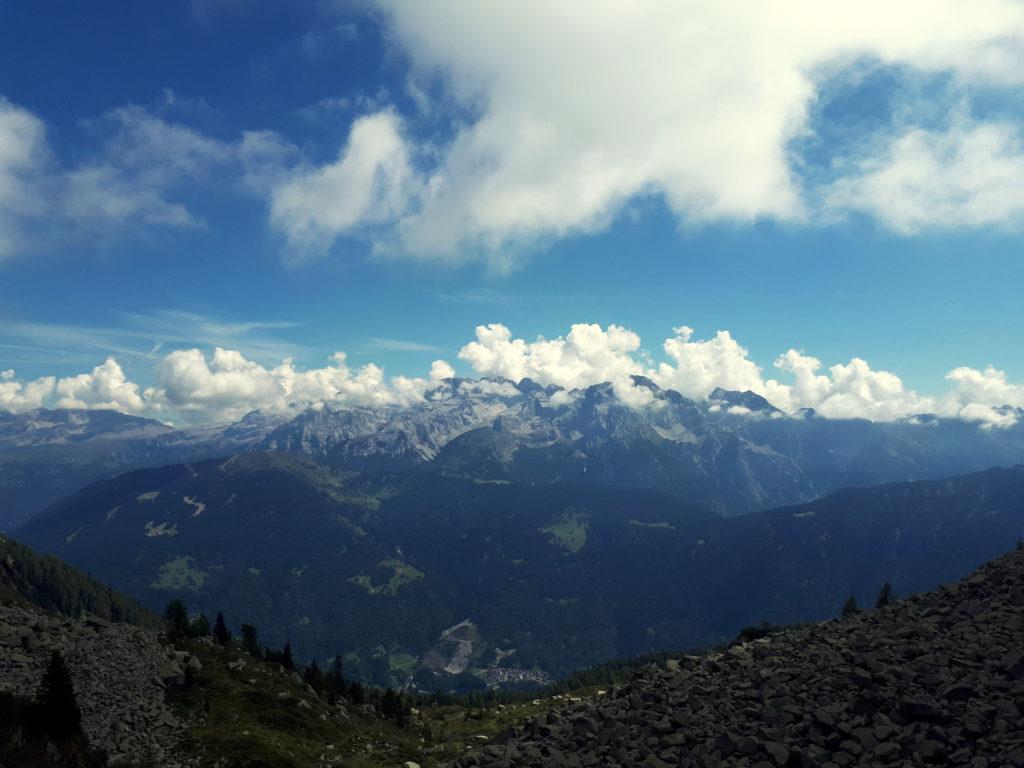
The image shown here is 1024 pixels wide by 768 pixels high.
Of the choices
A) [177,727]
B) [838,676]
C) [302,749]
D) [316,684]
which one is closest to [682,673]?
[838,676]

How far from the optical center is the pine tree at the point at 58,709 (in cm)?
4025

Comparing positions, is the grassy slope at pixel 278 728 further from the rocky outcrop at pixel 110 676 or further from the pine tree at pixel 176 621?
the pine tree at pixel 176 621

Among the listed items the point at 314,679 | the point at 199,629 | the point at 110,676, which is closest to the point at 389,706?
the point at 314,679

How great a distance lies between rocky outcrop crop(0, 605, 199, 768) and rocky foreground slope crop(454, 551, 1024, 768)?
29491 mm

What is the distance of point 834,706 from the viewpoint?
3291cm

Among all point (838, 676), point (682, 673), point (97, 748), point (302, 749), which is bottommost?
point (302, 749)

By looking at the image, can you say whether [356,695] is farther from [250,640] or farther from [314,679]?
[250,640]

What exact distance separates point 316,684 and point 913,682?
281ft

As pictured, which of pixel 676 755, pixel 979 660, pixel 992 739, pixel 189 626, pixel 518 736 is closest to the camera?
pixel 992 739

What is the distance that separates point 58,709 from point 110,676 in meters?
14.7

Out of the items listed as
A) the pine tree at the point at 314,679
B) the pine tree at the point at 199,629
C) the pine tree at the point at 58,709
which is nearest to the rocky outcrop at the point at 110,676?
the pine tree at the point at 58,709

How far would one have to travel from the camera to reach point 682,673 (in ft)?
158

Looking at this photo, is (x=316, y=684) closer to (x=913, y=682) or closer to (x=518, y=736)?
(x=518, y=736)

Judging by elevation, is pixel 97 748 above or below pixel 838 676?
below
